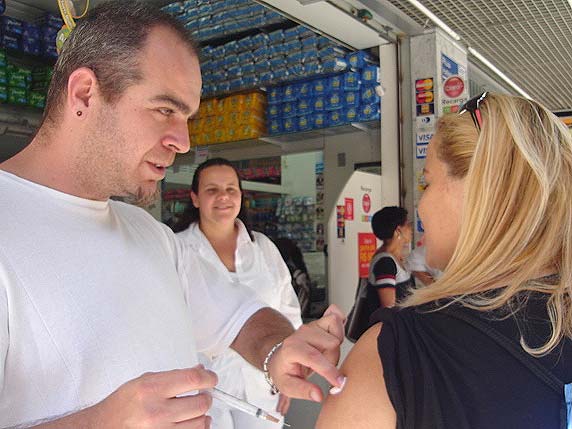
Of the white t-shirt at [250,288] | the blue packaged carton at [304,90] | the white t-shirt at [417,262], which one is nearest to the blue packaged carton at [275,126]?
the blue packaged carton at [304,90]

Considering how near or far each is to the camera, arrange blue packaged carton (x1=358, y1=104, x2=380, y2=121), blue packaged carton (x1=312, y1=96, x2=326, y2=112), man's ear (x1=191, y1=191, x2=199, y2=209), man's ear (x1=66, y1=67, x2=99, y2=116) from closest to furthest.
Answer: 1. man's ear (x1=66, y1=67, x2=99, y2=116)
2. man's ear (x1=191, y1=191, x2=199, y2=209)
3. blue packaged carton (x1=358, y1=104, x2=380, y2=121)
4. blue packaged carton (x1=312, y1=96, x2=326, y2=112)

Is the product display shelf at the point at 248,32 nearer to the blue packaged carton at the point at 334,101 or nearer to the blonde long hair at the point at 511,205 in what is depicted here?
the blue packaged carton at the point at 334,101

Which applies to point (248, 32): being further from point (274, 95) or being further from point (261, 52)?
point (274, 95)

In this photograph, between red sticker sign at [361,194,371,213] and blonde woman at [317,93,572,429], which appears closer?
blonde woman at [317,93,572,429]

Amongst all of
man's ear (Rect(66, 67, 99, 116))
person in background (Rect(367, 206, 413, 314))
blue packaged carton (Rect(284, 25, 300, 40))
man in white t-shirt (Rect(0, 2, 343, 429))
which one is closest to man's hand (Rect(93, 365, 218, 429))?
man in white t-shirt (Rect(0, 2, 343, 429))

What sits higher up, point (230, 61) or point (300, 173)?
point (230, 61)

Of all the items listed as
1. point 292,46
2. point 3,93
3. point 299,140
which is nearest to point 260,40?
point 292,46

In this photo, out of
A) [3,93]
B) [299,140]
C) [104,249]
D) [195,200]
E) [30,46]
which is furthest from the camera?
[299,140]

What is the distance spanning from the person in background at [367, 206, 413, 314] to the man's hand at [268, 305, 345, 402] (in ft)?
8.18

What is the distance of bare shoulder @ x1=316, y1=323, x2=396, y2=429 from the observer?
940 millimetres

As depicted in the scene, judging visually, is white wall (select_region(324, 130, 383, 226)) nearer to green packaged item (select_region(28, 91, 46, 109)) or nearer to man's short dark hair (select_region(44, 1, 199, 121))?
green packaged item (select_region(28, 91, 46, 109))

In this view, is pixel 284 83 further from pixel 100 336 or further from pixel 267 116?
pixel 100 336

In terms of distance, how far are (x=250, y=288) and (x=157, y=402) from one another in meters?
1.62

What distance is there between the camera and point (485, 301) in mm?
987
